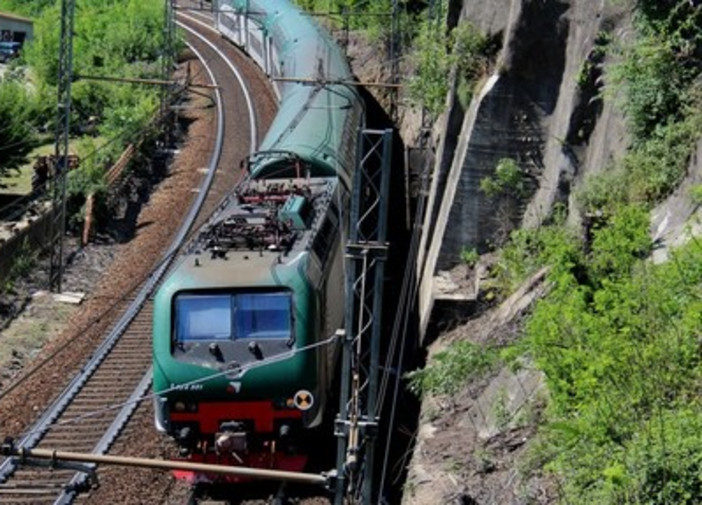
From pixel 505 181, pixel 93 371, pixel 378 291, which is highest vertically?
pixel 378 291

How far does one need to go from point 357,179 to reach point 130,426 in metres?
6.36

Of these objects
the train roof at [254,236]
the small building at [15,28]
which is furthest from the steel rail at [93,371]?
the small building at [15,28]

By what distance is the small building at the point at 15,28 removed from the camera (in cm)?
6475

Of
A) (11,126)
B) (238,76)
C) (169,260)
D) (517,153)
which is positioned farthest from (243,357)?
(238,76)

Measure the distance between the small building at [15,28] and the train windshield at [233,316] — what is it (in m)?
54.0

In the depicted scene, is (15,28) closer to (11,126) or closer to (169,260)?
(11,126)

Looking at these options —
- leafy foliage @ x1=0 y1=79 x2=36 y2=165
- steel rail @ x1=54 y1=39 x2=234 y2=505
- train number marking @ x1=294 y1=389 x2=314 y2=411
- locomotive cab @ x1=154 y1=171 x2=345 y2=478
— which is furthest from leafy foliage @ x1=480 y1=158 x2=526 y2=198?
leafy foliage @ x1=0 y1=79 x2=36 y2=165

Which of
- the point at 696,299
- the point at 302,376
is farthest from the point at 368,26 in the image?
the point at 696,299

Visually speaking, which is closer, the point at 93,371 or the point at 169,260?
the point at 93,371

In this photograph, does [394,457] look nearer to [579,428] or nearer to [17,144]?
[579,428]

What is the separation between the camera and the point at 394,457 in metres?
16.0

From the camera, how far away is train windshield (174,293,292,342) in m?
14.4

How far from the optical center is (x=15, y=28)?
215 ft

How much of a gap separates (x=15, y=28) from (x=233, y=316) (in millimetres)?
55015
